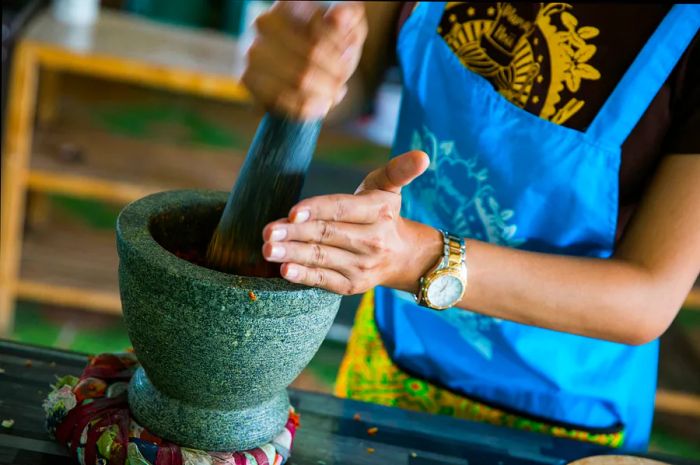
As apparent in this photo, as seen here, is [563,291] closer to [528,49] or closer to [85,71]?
[528,49]

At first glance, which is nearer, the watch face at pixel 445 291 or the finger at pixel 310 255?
the finger at pixel 310 255

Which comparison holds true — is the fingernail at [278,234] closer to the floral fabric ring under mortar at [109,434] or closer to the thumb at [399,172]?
the thumb at [399,172]

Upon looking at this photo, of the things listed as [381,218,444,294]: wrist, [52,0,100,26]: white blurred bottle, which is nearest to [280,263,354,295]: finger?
[381,218,444,294]: wrist

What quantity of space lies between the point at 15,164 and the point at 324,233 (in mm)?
1964

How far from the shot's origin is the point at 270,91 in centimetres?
102

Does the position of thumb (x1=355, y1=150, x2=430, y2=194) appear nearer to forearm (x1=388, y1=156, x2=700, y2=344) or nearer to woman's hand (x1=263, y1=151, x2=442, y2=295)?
woman's hand (x1=263, y1=151, x2=442, y2=295)

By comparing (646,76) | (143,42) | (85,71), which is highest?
(646,76)

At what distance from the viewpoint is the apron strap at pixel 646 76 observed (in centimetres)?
111

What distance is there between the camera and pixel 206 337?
0.86 metres

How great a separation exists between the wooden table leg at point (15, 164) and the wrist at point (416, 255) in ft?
6.09

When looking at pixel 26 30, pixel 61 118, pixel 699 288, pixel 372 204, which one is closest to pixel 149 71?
pixel 26 30

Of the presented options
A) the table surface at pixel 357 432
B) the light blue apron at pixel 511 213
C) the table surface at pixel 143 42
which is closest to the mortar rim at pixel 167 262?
the table surface at pixel 357 432

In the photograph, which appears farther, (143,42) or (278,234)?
(143,42)

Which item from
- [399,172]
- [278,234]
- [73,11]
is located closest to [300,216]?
[278,234]
